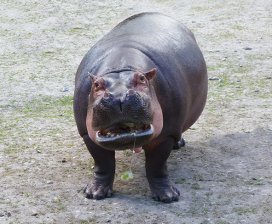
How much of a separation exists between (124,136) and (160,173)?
31.4 inches

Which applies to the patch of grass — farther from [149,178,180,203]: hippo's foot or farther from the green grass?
[149,178,180,203]: hippo's foot

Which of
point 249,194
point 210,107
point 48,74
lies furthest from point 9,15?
point 249,194

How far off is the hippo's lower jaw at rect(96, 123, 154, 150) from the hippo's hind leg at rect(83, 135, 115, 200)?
589 millimetres

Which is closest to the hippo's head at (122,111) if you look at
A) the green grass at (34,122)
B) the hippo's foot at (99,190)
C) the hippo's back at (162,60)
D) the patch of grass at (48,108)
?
the hippo's back at (162,60)

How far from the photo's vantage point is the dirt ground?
4527 millimetres

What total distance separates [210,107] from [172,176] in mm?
1494

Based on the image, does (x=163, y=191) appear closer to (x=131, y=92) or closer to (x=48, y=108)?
(x=131, y=92)

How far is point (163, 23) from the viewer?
5.22 metres

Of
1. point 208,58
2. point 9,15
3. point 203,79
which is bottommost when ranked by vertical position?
point 9,15

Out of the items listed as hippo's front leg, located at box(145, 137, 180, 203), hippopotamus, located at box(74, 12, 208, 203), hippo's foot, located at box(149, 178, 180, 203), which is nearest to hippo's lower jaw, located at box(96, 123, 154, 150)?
Answer: hippopotamus, located at box(74, 12, 208, 203)

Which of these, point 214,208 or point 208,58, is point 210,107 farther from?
point 214,208

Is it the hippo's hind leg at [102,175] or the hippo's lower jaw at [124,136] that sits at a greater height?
the hippo's lower jaw at [124,136]

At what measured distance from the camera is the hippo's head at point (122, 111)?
3.88 m

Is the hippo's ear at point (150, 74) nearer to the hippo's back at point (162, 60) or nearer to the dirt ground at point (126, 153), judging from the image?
the hippo's back at point (162, 60)
